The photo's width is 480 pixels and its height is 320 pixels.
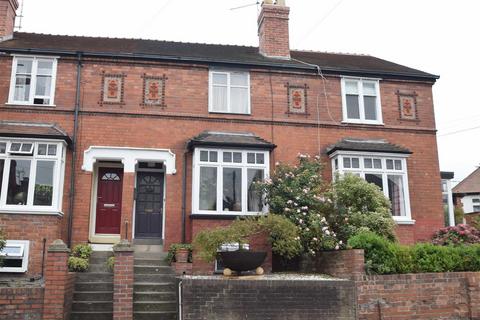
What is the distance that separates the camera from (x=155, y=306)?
10.2m

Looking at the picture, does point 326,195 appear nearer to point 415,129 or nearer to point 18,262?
point 415,129

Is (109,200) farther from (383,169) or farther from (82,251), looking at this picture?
(383,169)

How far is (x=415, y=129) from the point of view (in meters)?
16.4

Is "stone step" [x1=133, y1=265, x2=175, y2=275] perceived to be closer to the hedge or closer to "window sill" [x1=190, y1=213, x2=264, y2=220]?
"window sill" [x1=190, y1=213, x2=264, y2=220]

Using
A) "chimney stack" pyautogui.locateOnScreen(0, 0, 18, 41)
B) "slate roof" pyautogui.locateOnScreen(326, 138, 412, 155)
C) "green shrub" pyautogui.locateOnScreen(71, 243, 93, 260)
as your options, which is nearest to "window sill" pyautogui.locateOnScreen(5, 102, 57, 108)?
"chimney stack" pyautogui.locateOnScreen(0, 0, 18, 41)

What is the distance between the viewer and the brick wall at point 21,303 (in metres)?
8.94

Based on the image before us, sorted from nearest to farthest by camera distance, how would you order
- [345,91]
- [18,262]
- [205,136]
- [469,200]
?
[18,262], [205,136], [345,91], [469,200]

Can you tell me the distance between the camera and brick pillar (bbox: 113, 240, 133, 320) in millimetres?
9625

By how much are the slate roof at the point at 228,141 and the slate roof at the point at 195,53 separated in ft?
7.89

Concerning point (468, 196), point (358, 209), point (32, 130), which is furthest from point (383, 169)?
point (468, 196)

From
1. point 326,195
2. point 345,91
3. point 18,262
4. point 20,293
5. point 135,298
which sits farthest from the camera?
point 345,91

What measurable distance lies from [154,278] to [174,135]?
16.6 feet

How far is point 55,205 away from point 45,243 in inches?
42.0

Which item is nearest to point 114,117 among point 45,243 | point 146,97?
point 146,97
